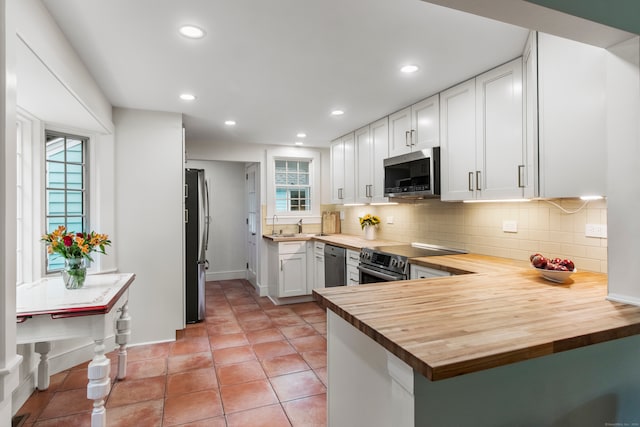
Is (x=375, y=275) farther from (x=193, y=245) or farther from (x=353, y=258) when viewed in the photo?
(x=193, y=245)

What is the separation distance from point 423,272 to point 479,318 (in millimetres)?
1465

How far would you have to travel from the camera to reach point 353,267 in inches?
146

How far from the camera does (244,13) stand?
173cm

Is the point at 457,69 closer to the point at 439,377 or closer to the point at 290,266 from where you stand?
the point at 439,377

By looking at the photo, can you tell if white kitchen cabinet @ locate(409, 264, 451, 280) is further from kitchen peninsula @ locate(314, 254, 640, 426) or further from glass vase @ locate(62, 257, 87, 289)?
glass vase @ locate(62, 257, 87, 289)

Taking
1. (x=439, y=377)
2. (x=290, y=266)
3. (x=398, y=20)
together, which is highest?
(x=398, y=20)

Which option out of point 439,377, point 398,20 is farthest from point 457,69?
point 439,377

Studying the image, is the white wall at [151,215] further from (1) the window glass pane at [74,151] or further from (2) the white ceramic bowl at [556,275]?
(2) the white ceramic bowl at [556,275]

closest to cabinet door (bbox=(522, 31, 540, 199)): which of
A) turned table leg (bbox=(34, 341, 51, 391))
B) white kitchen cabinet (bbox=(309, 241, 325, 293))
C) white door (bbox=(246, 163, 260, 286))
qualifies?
white kitchen cabinet (bbox=(309, 241, 325, 293))

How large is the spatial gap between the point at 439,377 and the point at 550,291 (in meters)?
1.10

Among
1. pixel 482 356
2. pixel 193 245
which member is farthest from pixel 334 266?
pixel 482 356

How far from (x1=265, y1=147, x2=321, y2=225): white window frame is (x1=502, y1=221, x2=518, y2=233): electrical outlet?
316 centimetres

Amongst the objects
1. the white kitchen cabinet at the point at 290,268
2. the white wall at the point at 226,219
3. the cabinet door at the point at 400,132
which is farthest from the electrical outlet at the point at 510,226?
the white wall at the point at 226,219

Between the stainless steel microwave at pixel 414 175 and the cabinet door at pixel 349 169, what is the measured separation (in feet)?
2.65
